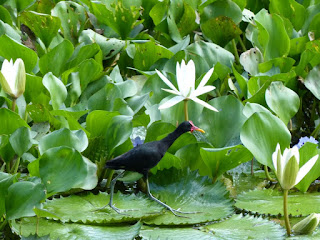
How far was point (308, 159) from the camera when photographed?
2.47 m

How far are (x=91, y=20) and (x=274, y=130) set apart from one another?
5.76 feet

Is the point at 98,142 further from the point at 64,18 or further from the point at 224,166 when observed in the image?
the point at 64,18

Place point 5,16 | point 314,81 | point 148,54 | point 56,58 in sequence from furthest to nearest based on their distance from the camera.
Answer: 1. point 5,16
2. point 148,54
3. point 314,81
4. point 56,58

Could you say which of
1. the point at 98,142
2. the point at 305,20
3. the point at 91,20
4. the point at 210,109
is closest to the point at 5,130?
the point at 98,142

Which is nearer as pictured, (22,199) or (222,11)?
(22,199)

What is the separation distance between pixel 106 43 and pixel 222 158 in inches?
48.0

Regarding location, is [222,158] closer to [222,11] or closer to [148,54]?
[148,54]

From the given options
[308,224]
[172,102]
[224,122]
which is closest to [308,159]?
[308,224]

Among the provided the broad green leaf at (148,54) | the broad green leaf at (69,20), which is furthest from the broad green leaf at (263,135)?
the broad green leaf at (69,20)

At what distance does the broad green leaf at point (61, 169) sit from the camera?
88.0 inches

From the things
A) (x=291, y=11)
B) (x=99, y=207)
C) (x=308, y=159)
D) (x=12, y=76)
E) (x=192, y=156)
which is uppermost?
(x=291, y=11)

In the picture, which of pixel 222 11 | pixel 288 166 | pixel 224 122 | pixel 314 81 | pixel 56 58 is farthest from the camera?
pixel 222 11

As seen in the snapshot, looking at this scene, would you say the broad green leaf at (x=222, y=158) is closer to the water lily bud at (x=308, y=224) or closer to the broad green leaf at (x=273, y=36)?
the water lily bud at (x=308, y=224)

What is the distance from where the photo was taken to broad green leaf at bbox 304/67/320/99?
124 inches
